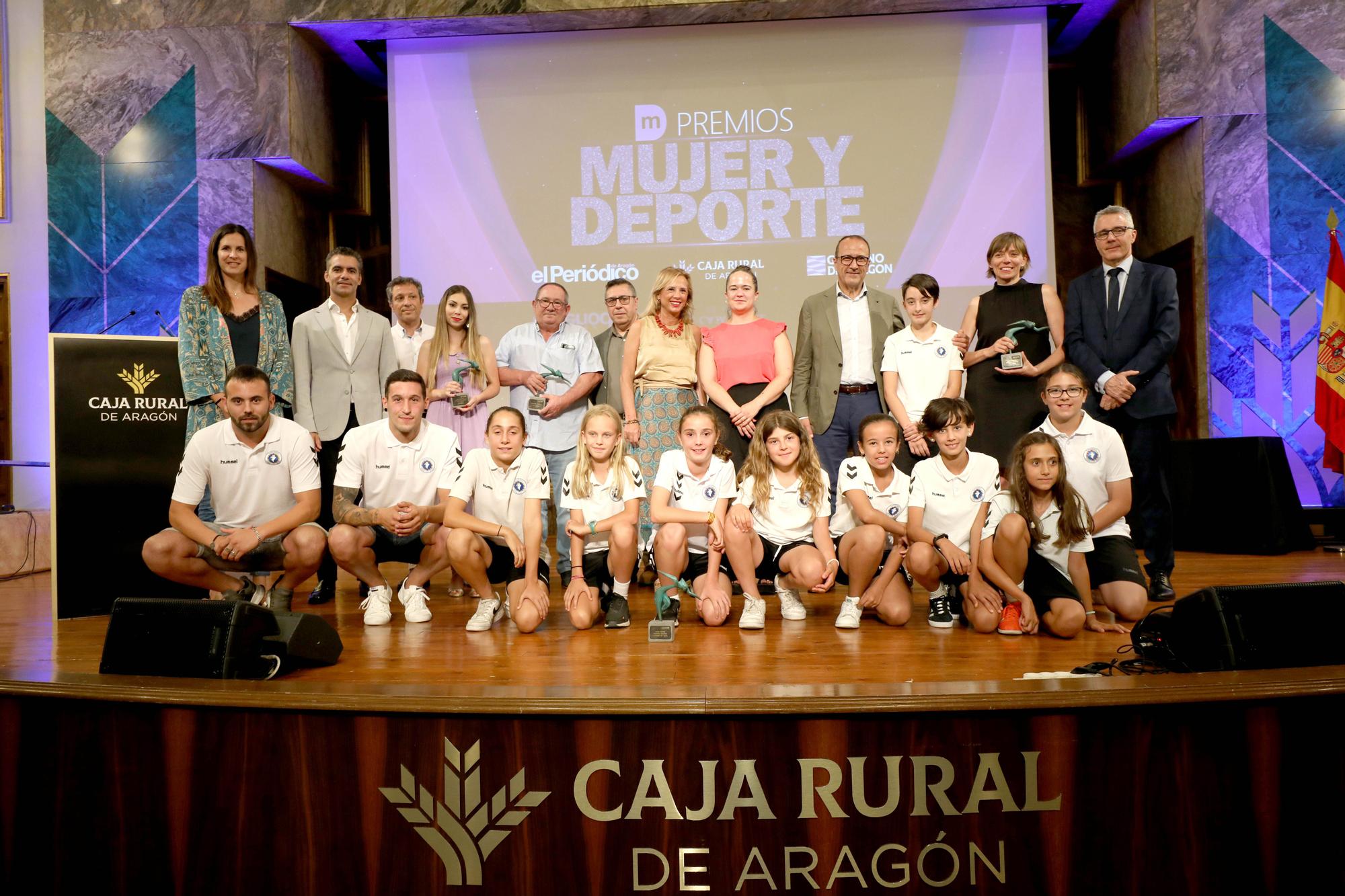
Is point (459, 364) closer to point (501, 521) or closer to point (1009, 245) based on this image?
point (501, 521)

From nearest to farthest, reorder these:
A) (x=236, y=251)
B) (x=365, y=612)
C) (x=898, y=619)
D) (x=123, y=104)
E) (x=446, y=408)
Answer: (x=898, y=619) < (x=365, y=612) < (x=236, y=251) < (x=446, y=408) < (x=123, y=104)

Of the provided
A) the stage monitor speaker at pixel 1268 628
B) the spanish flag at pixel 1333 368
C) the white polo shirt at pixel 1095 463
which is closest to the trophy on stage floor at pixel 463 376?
the white polo shirt at pixel 1095 463

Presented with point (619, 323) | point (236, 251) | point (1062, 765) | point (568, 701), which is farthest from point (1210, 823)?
point (236, 251)

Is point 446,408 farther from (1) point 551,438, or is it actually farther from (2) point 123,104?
(2) point 123,104

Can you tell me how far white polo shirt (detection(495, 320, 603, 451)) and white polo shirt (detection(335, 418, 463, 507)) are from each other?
732 mm

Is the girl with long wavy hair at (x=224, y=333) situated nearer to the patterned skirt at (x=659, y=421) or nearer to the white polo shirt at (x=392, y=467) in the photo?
the white polo shirt at (x=392, y=467)

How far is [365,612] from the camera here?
370 centimetres

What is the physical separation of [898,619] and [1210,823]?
4.90ft

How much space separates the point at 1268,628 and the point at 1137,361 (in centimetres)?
198

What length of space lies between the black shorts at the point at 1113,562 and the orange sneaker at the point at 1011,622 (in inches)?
14.0

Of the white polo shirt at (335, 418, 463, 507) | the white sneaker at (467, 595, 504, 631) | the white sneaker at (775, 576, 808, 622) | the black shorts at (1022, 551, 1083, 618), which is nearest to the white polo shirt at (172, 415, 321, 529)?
the white polo shirt at (335, 418, 463, 507)

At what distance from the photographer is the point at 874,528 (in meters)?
3.47

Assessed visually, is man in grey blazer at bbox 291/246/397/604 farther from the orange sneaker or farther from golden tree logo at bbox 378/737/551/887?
the orange sneaker

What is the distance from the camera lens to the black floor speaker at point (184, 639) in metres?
2.31
